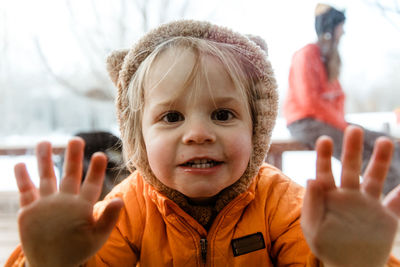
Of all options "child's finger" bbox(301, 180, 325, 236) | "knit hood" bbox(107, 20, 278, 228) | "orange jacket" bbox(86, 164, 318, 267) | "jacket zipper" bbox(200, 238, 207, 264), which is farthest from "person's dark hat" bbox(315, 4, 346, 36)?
"jacket zipper" bbox(200, 238, 207, 264)

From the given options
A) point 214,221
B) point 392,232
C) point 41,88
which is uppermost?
point 41,88

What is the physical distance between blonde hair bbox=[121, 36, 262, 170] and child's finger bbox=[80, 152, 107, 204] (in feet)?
0.98

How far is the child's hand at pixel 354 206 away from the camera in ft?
2.04

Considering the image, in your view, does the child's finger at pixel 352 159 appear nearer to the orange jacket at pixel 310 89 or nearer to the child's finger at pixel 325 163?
the child's finger at pixel 325 163

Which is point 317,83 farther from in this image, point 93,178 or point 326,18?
point 93,178

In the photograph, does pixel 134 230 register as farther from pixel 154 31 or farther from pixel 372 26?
pixel 372 26

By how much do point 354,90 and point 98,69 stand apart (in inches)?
35.4

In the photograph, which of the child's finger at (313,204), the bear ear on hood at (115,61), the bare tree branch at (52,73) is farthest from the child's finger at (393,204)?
the bare tree branch at (52,73)

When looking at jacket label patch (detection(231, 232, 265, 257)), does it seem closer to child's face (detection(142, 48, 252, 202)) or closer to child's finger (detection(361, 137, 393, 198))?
child's face (detection(142, 48, 252, 202))

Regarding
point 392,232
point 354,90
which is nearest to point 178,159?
point 392,232

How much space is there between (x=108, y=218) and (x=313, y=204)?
40cm

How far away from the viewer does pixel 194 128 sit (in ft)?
2.66

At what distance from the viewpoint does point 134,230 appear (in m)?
0.92

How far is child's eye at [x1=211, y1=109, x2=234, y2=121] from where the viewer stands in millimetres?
842
